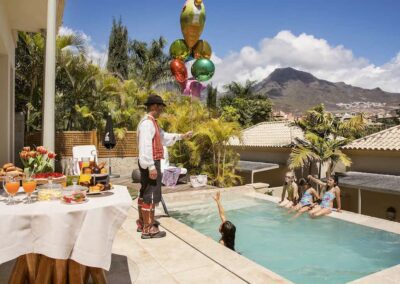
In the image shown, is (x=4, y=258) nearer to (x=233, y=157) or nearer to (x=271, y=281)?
(x=271, y=281)

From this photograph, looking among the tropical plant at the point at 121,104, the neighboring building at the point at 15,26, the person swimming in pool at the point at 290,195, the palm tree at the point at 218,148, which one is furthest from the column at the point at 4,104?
the tropical plant at the point at 121,104

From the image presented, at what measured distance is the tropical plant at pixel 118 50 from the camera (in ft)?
93.6

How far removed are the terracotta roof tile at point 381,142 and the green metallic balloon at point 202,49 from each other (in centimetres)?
745

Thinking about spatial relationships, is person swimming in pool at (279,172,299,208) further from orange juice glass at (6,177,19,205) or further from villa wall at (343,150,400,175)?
orange juice glass at (6,177,19,205)

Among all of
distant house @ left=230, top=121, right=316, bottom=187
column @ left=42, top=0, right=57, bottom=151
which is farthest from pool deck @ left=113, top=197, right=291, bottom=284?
distant house @ left=230, top=121, right=316, bottom=187

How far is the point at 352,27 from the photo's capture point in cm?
3381

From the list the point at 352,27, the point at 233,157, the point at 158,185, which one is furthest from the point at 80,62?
the point at 352,27

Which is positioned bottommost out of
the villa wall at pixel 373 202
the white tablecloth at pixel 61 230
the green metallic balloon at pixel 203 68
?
the villa wall at pixel 373 202

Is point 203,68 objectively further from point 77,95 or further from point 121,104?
point 77,95

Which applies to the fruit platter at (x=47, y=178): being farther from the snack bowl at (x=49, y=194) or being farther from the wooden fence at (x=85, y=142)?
the wooden fence at (x=85, y=142)

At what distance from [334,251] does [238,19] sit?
23.1m

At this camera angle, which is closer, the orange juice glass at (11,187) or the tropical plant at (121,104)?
the orange juice glass at (11,187)

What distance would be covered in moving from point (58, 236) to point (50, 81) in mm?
4807

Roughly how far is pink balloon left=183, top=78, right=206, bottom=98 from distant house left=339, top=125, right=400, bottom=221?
5.92 meters
